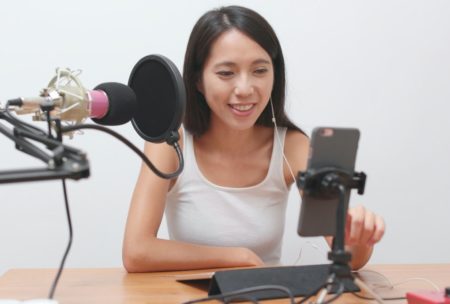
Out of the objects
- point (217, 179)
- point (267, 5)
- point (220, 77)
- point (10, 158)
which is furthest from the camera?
point (267, 5)

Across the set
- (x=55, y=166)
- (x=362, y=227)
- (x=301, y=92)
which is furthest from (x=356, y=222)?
(x=301, y=92)

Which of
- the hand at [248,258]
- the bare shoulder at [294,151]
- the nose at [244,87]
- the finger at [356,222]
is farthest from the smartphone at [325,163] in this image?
the bare shoulder at [294,151]

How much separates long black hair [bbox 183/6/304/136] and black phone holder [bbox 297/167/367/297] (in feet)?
2.46

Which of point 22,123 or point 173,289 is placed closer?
point 22,123

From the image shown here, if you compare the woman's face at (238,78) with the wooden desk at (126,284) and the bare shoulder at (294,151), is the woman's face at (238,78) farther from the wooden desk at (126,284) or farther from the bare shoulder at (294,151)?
the wooden desk at (126,284)

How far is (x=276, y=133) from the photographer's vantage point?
5.25 ft

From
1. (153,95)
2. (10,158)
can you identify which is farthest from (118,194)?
(153,95)

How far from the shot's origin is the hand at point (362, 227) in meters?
0.96

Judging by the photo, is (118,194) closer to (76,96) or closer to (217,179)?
(217,179)

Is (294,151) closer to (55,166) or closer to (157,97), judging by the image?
(157,97)

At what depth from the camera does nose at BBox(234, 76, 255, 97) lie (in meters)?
1.39

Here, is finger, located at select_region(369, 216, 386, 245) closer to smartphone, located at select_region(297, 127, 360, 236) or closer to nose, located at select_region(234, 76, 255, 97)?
smartphone, located at select_region(297, 127, 360, 236)

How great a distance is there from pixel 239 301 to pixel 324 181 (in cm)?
28

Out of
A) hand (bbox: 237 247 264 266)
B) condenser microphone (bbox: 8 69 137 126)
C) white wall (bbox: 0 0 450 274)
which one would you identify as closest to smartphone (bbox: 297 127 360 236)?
condenser microphone (bbox: 8 69 137 126)
